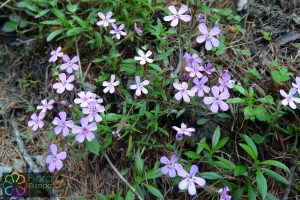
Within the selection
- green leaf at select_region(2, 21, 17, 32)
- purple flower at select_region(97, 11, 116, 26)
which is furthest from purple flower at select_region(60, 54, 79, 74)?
green leaf at select_region(2, 21, 17, 32)

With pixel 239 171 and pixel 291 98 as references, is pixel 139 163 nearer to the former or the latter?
pixel 239 171

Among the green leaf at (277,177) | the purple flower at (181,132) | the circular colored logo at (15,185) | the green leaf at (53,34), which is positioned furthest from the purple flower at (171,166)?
the green leaf at (53,34)

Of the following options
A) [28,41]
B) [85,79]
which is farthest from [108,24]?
[28,41]

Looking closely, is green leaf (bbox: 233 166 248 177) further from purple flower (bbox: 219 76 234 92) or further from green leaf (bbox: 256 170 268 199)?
purple flower (bbox: 219 76 234 92)

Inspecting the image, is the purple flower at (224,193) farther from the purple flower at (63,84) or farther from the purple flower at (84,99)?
the purple flower at (63,84)

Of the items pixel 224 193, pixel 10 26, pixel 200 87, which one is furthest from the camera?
pixel 10 26

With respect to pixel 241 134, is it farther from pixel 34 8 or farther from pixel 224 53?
pixel 34 8

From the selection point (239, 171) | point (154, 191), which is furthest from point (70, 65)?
point (239, 171)
